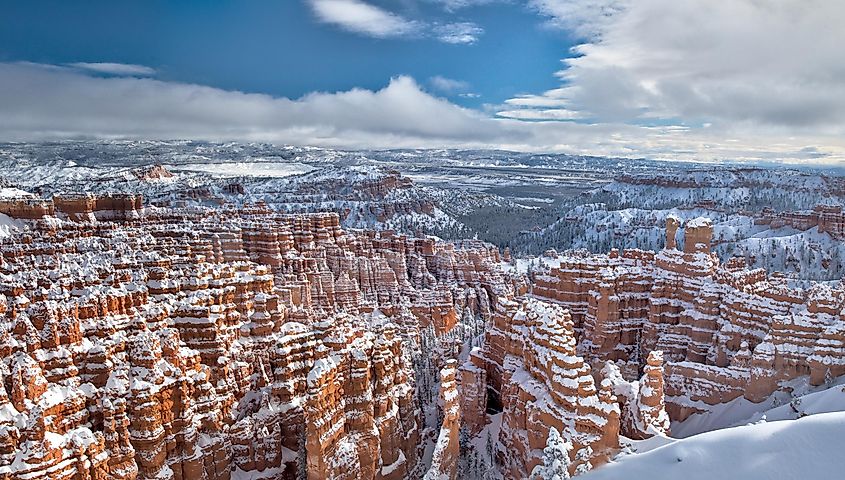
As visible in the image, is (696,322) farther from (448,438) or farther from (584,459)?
(584,459)

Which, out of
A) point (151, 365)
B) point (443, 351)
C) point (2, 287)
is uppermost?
point (2, 287)

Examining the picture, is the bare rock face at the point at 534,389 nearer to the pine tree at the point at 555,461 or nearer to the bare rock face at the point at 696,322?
the pine tree at the point at 555,461

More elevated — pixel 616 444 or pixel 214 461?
pixel 616 444

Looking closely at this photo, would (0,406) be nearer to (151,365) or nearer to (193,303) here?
(151,365)

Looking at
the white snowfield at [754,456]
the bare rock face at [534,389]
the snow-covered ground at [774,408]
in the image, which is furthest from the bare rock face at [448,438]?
the snow-covered ground at [774,408]

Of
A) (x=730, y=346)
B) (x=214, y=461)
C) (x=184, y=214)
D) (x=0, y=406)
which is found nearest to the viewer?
(x=0, y=406)

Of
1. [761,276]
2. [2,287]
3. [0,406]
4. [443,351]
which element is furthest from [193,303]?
[761,276]

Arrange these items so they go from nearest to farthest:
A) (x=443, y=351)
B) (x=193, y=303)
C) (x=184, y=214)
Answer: (x=193, y=303) → (x=443, y=351) → (x=184, y=214)


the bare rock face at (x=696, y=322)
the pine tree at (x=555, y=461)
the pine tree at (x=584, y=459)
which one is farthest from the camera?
the bare rock face at (x=696, y=322)
